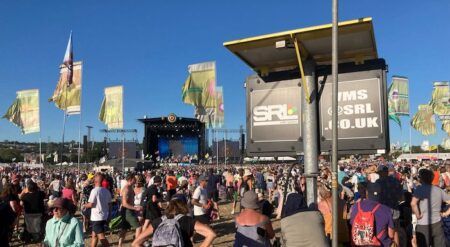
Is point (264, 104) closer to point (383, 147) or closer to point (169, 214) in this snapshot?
point (383, 147)

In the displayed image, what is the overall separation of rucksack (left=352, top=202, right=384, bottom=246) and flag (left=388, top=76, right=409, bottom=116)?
542 inches

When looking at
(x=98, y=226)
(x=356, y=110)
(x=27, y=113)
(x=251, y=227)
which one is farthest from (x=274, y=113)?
(x=27, y=113)

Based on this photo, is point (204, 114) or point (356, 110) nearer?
point (356, 110)

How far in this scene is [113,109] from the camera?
21.8 m

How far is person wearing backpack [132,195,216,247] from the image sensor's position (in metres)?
3.76

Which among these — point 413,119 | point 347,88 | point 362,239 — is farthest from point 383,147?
point 413,119

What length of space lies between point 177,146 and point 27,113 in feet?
124

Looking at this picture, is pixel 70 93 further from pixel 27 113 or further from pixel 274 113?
pixel 274 113

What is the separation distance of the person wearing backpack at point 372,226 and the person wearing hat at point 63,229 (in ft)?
10.3

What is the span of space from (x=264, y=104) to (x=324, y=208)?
218 centimetres

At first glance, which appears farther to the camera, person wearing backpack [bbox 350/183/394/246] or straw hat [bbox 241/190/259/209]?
person wearing backpack [bbox 350/183/394/246]

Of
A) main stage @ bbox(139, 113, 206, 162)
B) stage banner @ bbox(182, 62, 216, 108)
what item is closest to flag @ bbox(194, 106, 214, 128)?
stage banner @ bbox(182, 62, 216, 108)

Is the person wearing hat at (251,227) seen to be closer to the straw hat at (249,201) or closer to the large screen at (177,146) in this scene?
the straw hat at (249,201)

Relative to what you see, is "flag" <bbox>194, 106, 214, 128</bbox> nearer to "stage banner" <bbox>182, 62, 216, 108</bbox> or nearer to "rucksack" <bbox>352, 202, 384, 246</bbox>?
"stage banner" <bbox>182, 62, 216, 108</bbox>
